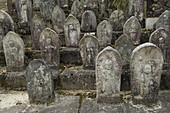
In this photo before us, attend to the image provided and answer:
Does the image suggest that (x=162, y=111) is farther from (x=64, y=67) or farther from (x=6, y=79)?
(x=6, y=79)

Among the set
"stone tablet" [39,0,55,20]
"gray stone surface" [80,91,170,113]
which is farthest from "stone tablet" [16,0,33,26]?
"gray stone surface" [80,91,170,113]

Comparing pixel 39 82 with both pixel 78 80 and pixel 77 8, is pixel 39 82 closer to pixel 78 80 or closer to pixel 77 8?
pixel 78 80

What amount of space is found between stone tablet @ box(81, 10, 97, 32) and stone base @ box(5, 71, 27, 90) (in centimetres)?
328

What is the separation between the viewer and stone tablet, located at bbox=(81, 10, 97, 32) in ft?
20.7

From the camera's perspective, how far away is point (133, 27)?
220 inches

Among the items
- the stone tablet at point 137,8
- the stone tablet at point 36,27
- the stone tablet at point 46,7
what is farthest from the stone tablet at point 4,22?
the stone tablet at point 137,8

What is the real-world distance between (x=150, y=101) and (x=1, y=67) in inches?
177

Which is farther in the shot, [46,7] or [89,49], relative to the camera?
[46,7]

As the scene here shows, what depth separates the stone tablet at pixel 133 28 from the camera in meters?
5.57

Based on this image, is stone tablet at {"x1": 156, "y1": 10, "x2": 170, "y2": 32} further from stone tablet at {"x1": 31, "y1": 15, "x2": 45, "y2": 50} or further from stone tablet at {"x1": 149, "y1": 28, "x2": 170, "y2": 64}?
stone tablet at {"x1": 31, "y1": 15, "x2": 45, "y2": 50}

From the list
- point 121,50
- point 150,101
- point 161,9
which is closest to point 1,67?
point 121,50

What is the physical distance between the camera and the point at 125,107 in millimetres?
3197

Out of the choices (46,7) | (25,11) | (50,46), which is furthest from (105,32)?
(25,11)

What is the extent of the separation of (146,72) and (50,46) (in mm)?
2590
